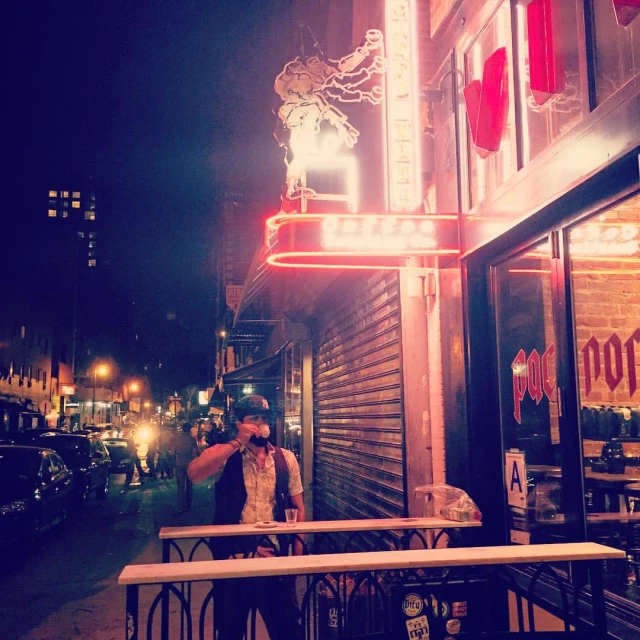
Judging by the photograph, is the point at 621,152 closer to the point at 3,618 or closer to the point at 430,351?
the point at 430,351

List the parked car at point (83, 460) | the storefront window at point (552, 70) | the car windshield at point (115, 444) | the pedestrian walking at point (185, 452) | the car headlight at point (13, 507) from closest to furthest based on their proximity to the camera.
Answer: the storefront window at point (552, 70)
the car headlight at point (13, 507)
the pedestrian walking at point (185, 452)
the parked car at point (83, 460)
the car windshield at point (115, 444)

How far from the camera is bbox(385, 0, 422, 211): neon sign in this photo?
678cm

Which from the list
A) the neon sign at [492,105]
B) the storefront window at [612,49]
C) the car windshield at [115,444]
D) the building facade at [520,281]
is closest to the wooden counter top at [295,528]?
the building facade at [520,281]

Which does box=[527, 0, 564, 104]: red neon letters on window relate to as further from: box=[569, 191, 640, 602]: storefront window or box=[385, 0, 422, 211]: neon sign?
box=[385, 0, 422, 211]: neon sign

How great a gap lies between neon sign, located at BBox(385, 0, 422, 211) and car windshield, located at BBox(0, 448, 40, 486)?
823 cm

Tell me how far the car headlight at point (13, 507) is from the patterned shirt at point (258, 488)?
21.3 feet

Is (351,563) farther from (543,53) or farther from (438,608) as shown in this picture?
(543,53)

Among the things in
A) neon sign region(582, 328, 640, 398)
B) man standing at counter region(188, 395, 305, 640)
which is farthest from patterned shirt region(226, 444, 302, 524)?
neon sign region(582, 328, 640, 398)

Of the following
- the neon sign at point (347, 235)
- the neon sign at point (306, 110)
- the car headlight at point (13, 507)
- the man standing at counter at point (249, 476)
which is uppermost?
the neon sign at point (306, 110)

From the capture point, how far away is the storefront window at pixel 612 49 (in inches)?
167

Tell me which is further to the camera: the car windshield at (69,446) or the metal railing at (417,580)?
Answer: the car windshield at (69,446)

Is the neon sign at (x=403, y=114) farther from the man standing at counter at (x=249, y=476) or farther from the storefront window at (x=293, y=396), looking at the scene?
the storefront window at (x=293, y=396)

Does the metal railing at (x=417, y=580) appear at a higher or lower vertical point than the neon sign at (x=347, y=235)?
lower

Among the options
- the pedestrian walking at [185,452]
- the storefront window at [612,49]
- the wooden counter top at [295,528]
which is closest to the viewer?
the storefront window at [612,49]
